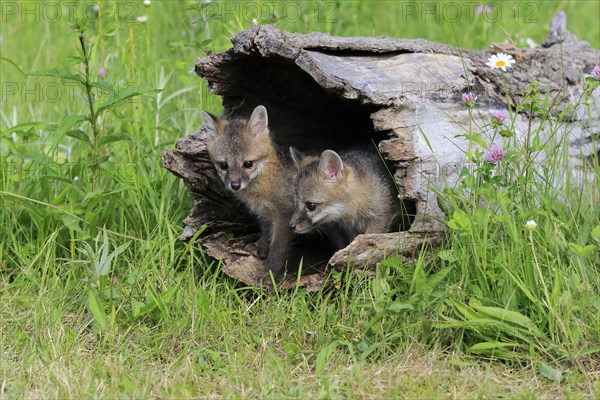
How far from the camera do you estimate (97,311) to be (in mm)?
4547

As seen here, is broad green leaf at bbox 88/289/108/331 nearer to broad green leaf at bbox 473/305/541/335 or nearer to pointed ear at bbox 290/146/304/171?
pointed ear at bbox 290/146/304/171

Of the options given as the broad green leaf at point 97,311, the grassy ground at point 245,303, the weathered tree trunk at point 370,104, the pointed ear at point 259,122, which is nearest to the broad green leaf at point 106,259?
the grassy ground at point 245,303

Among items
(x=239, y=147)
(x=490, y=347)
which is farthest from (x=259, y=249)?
(x=490, y=347)

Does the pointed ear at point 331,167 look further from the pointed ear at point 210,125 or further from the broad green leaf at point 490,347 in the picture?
the broad green leaf at point 490,347

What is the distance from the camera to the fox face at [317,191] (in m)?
5.42

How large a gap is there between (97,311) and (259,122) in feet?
5.93

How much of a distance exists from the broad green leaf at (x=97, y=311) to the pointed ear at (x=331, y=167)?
1.70 m

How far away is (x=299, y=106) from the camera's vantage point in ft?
19.7

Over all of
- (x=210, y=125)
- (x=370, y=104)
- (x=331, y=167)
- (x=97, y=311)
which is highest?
(x=370, y=104)

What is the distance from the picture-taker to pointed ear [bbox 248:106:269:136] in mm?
5555

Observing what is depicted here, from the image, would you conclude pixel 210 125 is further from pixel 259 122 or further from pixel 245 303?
pixel 245 303

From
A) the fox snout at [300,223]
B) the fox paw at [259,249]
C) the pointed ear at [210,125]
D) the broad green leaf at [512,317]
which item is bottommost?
the fox paw at [259,249]

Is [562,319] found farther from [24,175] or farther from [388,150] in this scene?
[24,175]

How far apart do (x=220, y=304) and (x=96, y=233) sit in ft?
3.75
